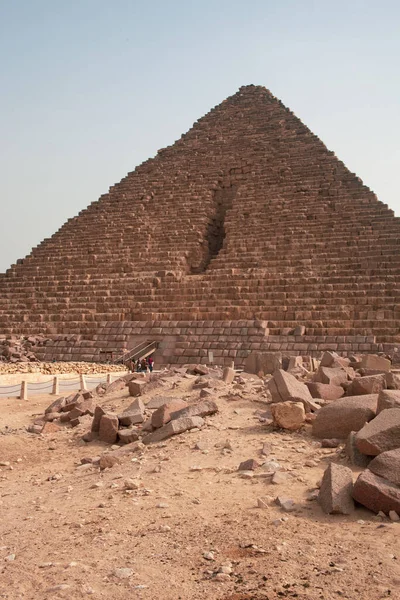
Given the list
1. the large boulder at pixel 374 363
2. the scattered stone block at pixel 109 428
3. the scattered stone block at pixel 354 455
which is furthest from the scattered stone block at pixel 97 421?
the large boulder at pixel 374 363

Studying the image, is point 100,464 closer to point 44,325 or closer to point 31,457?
point 31,457

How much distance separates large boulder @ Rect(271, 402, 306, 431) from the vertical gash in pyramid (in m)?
11.7

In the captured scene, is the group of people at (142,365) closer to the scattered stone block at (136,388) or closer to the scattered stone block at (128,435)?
the scattered stone block at (136,388)

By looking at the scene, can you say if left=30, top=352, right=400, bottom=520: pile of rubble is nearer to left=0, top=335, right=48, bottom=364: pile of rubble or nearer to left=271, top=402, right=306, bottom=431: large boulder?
left=271, top=402, right=306, bottom=431: large boulder

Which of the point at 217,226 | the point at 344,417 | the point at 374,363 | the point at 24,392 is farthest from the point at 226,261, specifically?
the point at 344,417

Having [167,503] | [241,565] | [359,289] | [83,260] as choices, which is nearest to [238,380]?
[167,503]

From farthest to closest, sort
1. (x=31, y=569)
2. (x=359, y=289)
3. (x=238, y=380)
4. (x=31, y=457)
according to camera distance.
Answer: (x=359, y=289) < (x=238, y=380) < (x=31, y=457) < (x=31, y=569)

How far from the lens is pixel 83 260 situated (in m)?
26.7

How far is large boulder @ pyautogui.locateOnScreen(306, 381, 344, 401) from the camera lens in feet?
23.4

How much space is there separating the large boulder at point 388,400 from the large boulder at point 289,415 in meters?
0.79

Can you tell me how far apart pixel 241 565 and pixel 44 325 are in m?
20.2

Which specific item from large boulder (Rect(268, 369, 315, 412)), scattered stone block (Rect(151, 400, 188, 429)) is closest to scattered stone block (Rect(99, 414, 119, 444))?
scattered stone block (Rect(151, 400, 188, 429))

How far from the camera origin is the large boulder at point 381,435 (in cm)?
479

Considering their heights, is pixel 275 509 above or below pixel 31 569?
above
